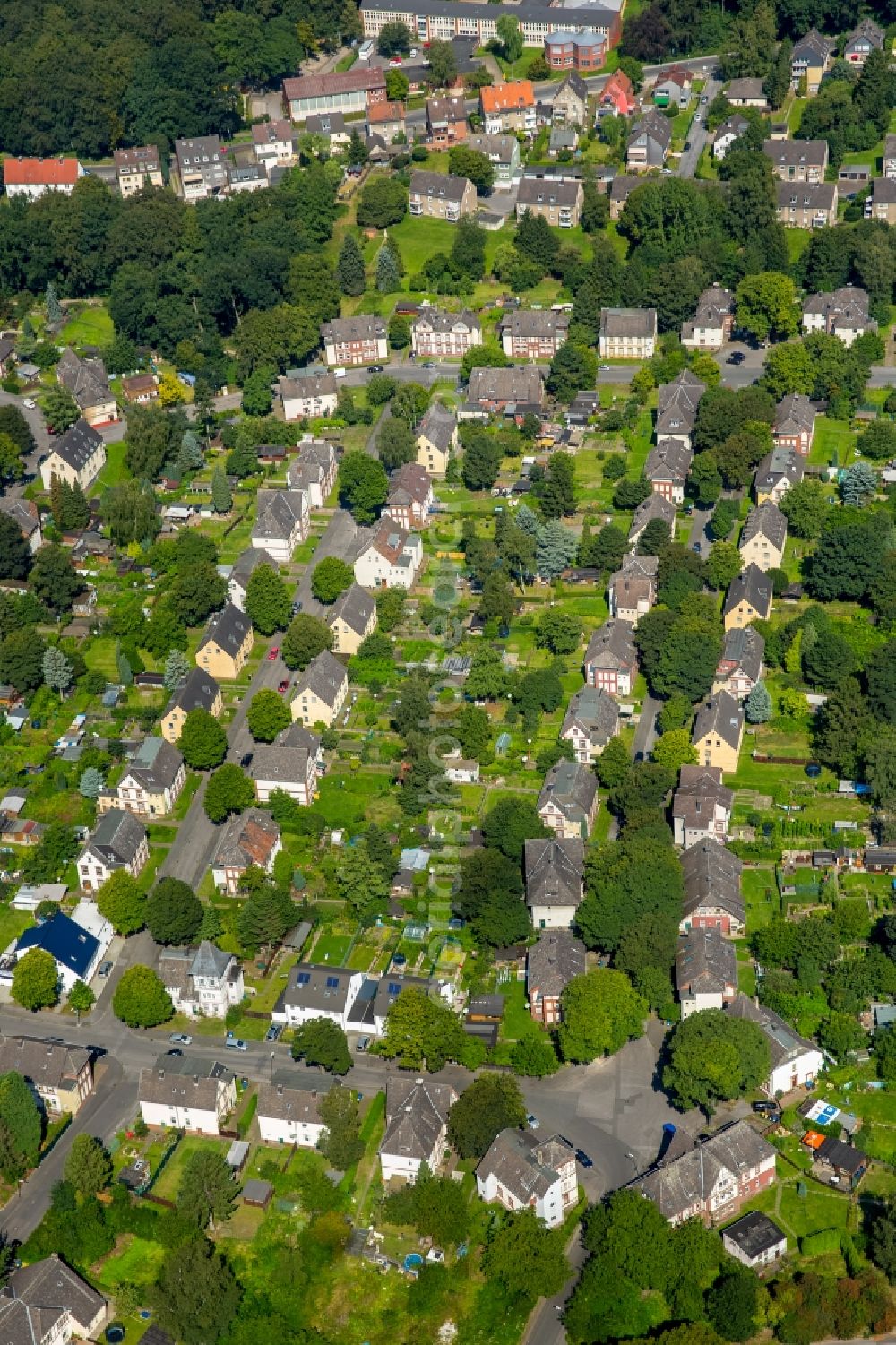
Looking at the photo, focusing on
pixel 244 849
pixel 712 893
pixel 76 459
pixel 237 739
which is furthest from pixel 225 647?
pixel 712 893

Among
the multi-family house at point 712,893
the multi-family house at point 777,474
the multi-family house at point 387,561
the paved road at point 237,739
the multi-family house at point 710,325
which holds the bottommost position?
the paved road at point 237,739

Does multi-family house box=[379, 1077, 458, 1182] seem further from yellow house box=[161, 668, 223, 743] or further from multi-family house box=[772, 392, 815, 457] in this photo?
multi-family house box=[772, 392, 815, 457]

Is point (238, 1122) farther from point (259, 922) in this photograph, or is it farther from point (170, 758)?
point (170, 758)

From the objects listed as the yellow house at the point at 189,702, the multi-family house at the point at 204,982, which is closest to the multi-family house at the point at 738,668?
A: the yellow house at the point at 189,702

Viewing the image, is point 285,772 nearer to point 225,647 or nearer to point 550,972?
point 225,647

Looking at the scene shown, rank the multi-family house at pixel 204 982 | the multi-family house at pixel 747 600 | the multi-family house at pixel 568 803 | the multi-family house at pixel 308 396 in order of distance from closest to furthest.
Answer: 1. the multi-family house at pixel 204 982
2. the multi-family house at pixel 568 803
3. the multi-family house at pixel 747 600
4. the multi-family house at pixel 308 396

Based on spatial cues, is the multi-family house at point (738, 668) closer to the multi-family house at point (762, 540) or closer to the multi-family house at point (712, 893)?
the multi-family house at point (762, 540)

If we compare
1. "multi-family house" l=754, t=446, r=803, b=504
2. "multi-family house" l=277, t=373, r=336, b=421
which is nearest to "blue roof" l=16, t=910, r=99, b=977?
"multi-family house" l=754, t=446, r=803, b=504
